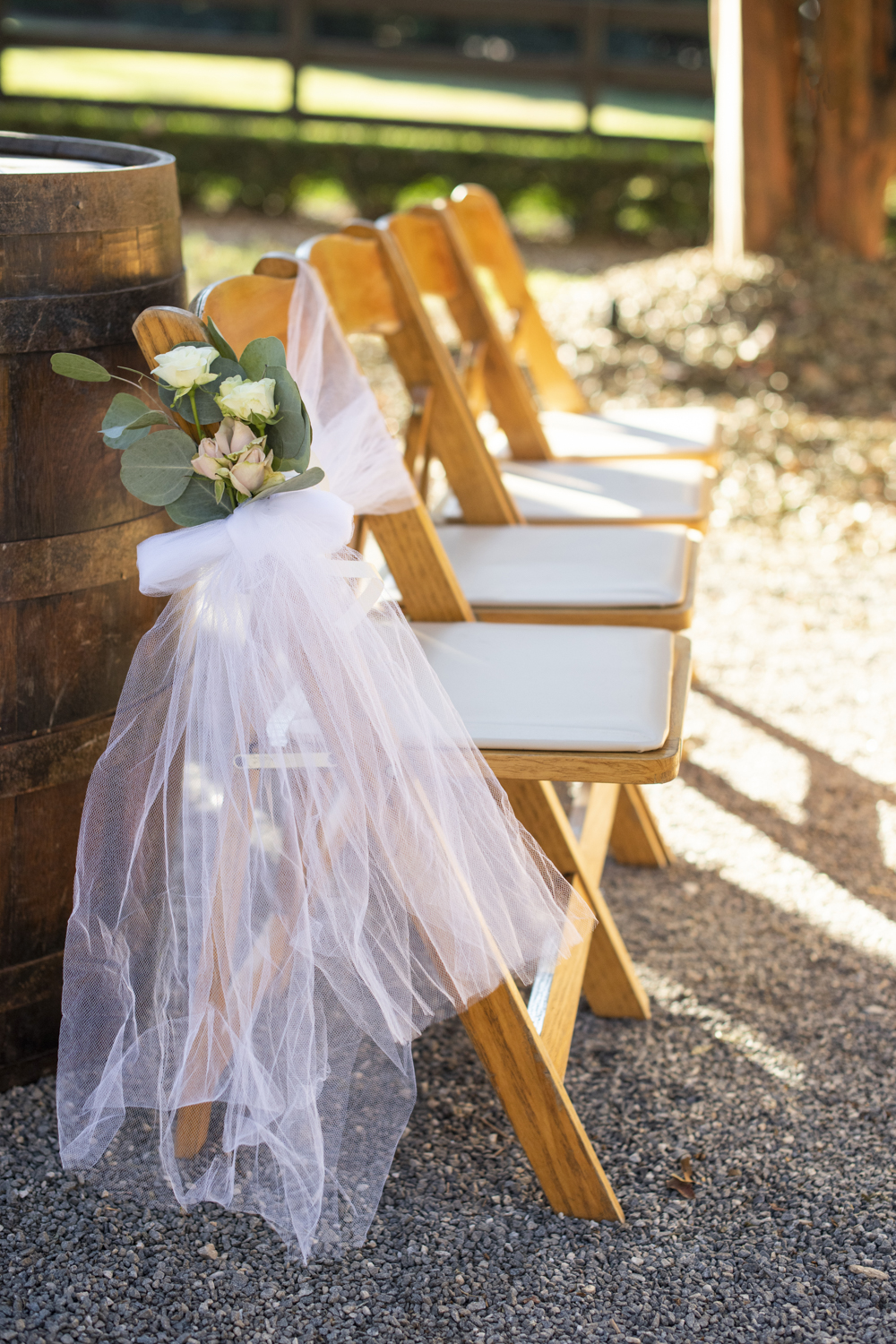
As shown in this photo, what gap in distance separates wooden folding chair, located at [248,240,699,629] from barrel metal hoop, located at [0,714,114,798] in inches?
28.3

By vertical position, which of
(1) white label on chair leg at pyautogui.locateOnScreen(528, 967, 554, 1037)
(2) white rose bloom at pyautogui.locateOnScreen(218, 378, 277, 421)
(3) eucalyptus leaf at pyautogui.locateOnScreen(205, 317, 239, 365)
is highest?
(3) eucalyptus leaf at pyautogui.locateOnScreen(205, 317, 239, 365)

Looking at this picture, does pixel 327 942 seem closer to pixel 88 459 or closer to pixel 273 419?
pixel 273 419

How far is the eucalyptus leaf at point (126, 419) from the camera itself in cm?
152

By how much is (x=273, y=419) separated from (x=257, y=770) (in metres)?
0.44

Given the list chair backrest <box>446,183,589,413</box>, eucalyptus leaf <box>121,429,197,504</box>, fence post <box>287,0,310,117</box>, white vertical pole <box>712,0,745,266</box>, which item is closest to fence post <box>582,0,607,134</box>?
fence post <box>287,0,310,117</box>

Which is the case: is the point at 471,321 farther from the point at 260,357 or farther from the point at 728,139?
the point at 728,139

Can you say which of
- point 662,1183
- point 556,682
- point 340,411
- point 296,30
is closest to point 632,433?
point 340,411

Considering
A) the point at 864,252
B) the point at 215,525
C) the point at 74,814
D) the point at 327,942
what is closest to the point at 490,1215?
the point at 327,942

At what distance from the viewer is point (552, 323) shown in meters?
6.22

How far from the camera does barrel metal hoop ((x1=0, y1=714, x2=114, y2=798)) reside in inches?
71.3

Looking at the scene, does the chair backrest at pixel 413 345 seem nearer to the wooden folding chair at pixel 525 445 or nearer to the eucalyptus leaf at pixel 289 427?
the wooden folding chair at pixel 525 445

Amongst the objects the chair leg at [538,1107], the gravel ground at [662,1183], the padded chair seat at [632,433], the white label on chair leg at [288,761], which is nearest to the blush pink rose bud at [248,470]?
the white label on chair leg at [288,761]

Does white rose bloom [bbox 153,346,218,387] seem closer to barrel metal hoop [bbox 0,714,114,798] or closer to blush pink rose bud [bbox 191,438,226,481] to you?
blush pink rose bud [bbox 191,438,226,481]

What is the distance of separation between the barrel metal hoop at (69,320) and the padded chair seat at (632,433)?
1.62 metres
